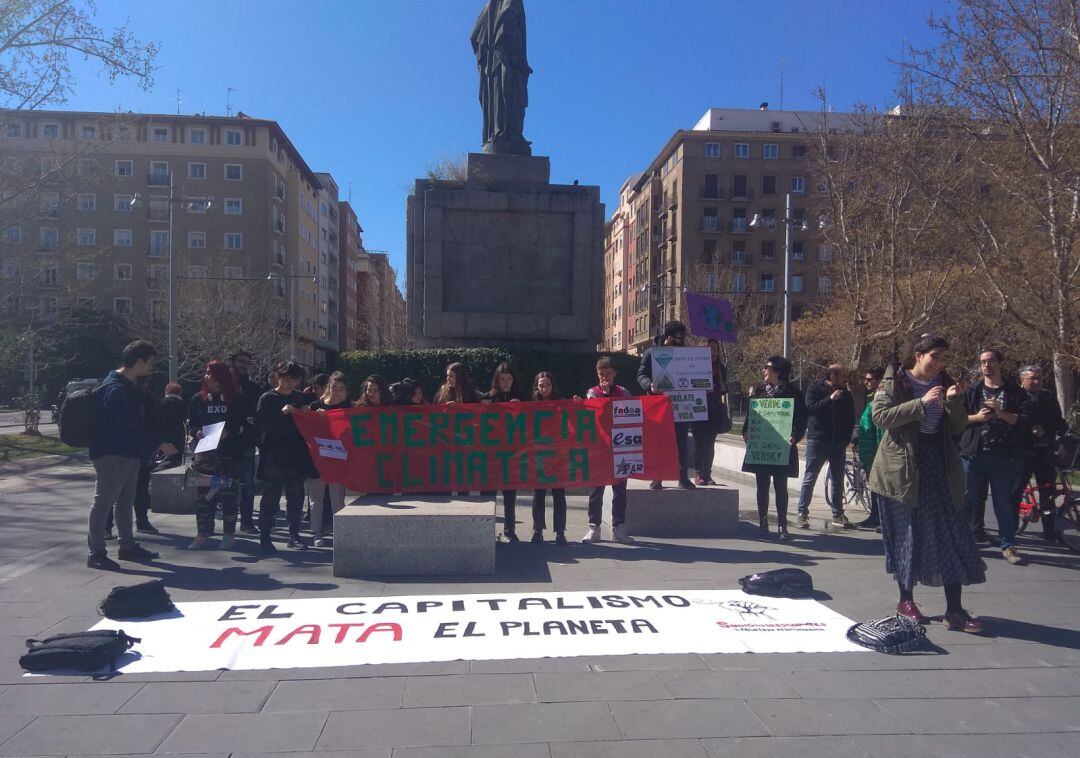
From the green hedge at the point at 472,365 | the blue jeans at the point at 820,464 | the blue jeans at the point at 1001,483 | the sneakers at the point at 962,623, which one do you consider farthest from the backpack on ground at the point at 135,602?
the green hedge at the point at 472,365

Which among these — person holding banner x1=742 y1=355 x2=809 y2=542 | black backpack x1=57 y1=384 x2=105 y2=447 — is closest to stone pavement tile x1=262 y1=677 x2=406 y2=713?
black backpack x1=57 y1=384 x2=105 y2=447

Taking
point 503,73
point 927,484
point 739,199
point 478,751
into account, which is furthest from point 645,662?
point 739,199

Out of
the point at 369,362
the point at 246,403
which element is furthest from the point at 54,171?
the point at 246,403

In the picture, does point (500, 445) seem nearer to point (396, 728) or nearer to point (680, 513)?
point (680, 513)

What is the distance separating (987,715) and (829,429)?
5.70 m

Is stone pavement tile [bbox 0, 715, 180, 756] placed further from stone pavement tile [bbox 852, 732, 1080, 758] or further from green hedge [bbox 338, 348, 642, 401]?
green hedge [bbox 338, 348, 642, 401]

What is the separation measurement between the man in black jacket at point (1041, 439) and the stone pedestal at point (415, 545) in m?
5.53

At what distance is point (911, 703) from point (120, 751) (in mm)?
4029

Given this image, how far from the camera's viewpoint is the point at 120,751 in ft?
12.6

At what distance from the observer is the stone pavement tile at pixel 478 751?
12.4 ft

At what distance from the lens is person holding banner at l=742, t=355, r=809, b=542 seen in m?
9.07

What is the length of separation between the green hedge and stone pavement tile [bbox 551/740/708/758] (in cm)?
1116

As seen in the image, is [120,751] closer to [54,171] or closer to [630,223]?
[54,171]

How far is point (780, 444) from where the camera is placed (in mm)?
9109
